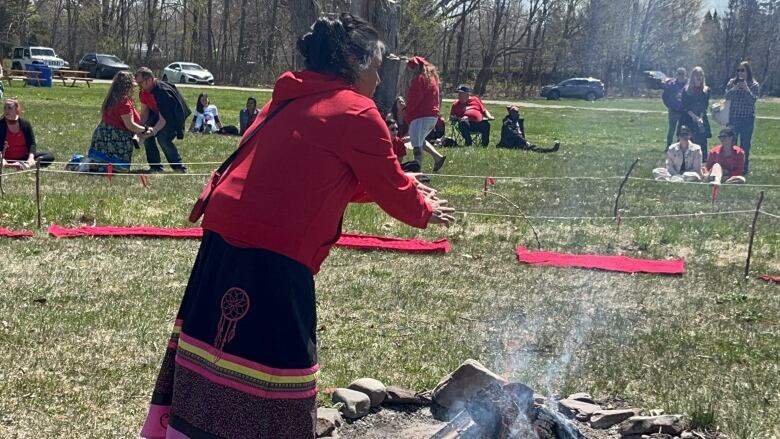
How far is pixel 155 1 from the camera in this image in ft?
159

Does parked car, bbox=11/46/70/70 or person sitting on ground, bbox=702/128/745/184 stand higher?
parked car, bbox=11/46/70/70

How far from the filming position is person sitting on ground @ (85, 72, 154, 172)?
459 inches

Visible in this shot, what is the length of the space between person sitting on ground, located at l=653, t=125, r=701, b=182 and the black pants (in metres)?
5.61

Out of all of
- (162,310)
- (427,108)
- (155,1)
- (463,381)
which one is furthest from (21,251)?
(155,1)

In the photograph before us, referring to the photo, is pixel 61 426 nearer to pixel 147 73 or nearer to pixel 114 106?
pixel 114 106

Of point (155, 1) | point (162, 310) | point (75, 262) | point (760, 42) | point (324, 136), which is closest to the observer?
point (324, 136)

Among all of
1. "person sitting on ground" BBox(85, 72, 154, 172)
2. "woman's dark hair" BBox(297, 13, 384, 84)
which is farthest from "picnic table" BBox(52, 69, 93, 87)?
"woman's dark hair" BBox(297, 13, 384, 84)

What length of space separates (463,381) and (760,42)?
37.6 ft

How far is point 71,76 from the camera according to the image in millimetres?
36938

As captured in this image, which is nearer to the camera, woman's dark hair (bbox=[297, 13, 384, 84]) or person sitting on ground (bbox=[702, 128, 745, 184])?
woman's dark hair (bbox=[297, 13, 384, 84])

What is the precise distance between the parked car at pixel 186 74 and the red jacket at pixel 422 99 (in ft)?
97.4

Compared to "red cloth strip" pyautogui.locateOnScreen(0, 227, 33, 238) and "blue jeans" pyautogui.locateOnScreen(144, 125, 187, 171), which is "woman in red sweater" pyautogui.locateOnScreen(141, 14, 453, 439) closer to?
"red cloth strip" pyautogui.locateOnScreen(0, 227, 33, 238)

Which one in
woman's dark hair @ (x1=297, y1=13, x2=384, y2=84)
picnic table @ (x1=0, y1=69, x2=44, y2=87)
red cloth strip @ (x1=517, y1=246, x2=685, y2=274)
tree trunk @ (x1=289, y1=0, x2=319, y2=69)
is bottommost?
red cloth strip @ (x1=517, y1=246, x2=685, y2=274)

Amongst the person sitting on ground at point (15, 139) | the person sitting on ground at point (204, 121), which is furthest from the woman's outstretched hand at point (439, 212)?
the person sitting on ground at point (204, 121)
